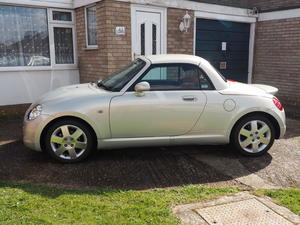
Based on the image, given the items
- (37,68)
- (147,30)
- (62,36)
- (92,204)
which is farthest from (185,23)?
(92,204)

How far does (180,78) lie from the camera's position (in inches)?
184

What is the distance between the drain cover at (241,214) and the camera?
3.04 m

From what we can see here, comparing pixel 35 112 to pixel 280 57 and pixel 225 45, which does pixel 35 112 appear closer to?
pixel 225 45

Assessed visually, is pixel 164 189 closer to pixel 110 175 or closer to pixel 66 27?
pixel 110 175

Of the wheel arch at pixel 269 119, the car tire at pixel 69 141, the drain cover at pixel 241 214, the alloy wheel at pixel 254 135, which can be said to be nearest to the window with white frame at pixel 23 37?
the car tire at pixel 69 141

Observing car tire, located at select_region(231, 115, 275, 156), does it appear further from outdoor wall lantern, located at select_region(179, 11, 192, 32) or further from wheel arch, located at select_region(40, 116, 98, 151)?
outdoor wall lantern, located at select_region(179, 11, 192, 32)

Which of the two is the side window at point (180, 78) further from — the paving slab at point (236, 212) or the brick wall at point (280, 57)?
the brick wall at point (280, 57)

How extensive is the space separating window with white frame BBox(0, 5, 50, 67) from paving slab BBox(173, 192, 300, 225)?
650 cm

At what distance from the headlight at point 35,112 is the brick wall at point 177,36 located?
461 centimetres

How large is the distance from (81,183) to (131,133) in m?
1.05

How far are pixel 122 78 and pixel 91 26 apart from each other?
406 cm

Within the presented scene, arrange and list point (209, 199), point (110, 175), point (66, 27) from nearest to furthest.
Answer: point (209, 199) < point (110, 175) < point (66, 27)

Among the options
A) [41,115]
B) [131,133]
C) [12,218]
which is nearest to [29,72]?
[41,115]

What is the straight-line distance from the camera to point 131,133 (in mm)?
4527
